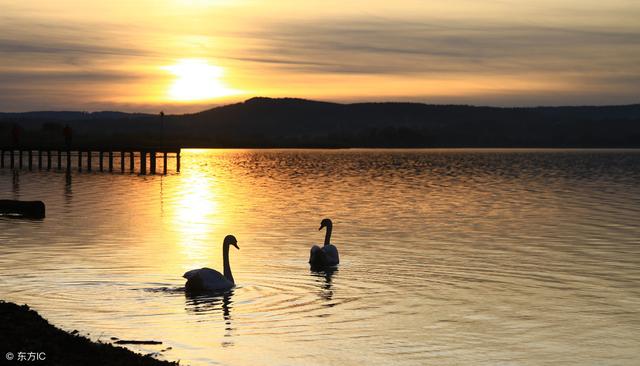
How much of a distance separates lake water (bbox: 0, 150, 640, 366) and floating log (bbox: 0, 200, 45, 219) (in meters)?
0.56

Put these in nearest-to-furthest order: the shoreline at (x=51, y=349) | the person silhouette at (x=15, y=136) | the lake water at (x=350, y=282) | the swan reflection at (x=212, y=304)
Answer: the shoreline at (x=51, y=349), the lake water at (x=350, y=282), the swan reflection at (x=212, y=304), the person silhouette at (x=15, y=136)

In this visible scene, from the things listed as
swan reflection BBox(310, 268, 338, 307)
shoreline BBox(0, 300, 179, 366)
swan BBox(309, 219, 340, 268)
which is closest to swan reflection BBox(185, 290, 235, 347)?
swan reflection BBox(310, 268, 338, 307)

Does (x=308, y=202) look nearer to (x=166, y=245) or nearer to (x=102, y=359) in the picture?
(x=166, y=245)

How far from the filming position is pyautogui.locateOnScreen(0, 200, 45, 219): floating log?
38.7 m

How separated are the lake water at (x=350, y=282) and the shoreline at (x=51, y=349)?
5.76 feet

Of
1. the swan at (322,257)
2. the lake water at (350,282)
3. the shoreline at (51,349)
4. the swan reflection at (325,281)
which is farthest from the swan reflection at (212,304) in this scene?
the swan at (322,257)

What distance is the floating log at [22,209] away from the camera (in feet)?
127

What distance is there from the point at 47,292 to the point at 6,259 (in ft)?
19.6

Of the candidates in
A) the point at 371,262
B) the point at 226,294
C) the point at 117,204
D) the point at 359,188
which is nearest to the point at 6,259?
the point at 226,294

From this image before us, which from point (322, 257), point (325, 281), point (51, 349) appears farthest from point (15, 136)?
point (51, 349)

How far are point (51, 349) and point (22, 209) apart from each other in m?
27.1

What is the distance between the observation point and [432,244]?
104ft

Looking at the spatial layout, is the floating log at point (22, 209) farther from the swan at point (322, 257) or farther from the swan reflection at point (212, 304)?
the swan reflection at point (212, 304)

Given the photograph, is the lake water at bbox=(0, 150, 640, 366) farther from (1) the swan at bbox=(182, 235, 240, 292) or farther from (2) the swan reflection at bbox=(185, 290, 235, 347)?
(1) the swan at bbox=(182, 235, 240, 292)
